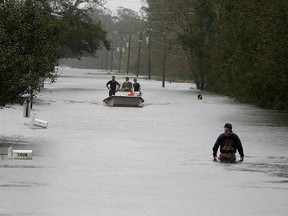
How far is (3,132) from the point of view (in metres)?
34.6

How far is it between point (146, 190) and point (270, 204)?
9.78 ft

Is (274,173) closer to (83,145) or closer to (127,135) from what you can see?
(83,145)

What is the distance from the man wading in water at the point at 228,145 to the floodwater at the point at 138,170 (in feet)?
1.28

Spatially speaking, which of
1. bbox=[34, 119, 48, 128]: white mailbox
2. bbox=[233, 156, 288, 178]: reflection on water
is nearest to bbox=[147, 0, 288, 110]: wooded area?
bbox=[34, 119, 48, 128]: white mailbox

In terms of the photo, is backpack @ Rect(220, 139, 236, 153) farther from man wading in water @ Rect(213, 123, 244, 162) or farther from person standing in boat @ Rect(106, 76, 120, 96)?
person standing in boat @ Rect(106, 76, 120, 96)

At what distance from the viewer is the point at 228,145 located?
85.2 ft

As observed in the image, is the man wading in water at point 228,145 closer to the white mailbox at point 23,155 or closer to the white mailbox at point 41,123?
the white mailbox at point 23,155

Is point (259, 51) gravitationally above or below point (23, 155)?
above

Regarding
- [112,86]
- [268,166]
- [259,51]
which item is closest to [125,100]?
[112,86]

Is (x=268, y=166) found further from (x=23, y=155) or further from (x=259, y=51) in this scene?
(x=259, y=51)

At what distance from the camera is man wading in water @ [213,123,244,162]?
1013 inches

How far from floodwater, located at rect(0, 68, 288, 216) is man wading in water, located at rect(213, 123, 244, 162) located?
0.39 m

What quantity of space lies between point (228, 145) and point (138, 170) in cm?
316

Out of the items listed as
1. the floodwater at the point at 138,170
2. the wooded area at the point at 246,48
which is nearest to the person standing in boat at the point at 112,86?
the wooded area at the point at 246,48
